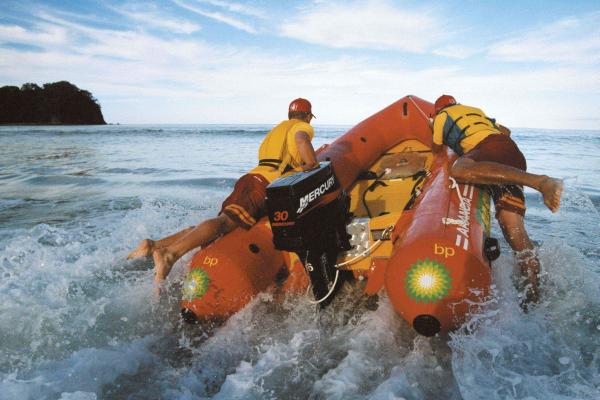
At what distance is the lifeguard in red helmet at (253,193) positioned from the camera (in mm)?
2756

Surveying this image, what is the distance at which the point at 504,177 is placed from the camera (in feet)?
8.89

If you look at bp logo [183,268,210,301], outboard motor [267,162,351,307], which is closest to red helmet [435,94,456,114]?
outboard motor [267,162,351,307]

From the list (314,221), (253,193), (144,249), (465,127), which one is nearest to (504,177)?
(465,127)

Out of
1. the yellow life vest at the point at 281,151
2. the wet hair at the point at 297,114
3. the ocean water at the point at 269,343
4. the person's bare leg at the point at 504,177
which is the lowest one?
the ocean water at the point at 269,343

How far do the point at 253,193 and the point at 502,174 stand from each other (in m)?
1.66

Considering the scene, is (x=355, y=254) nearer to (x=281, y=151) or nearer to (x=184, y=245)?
(x=281, y=151)

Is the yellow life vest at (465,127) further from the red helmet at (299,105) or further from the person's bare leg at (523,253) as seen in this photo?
the red helmet at (299,105)

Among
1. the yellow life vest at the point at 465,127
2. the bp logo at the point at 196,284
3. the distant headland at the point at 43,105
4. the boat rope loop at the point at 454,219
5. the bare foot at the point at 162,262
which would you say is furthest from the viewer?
the distant headland at the point at 43,105

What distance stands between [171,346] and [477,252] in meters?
1.78

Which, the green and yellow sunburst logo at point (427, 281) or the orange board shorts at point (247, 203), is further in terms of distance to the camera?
the orange board shorts at point (247, 203)

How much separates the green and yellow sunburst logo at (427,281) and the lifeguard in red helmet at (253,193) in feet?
2.85

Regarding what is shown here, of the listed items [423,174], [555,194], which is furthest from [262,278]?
[423,174]

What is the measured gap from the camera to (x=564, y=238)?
4.65m

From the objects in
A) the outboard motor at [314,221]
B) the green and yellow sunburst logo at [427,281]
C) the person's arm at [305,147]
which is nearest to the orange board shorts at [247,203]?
the person's arm at [305,147]
